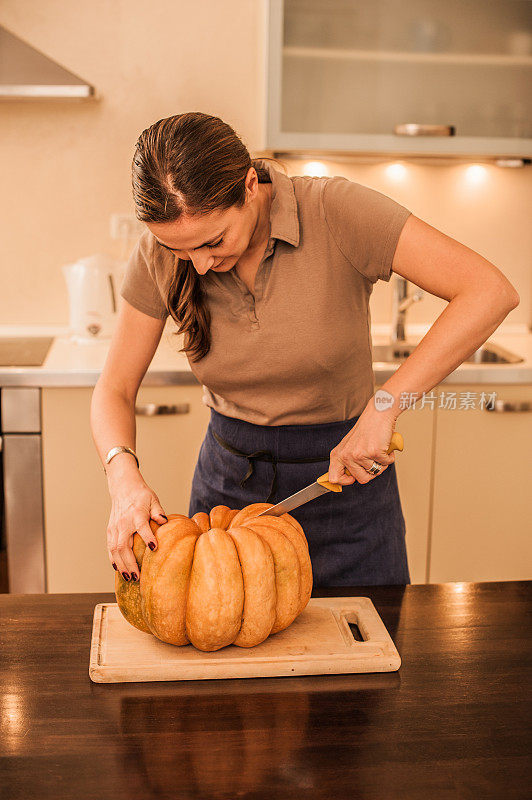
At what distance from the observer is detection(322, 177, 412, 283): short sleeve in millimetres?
1178

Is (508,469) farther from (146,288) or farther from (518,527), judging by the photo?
(146,288)

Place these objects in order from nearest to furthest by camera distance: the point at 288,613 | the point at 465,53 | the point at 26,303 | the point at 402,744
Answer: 1. the point at 402,744
2. the point at 288,613
3. the point at 465,53
4. the point at 26,303

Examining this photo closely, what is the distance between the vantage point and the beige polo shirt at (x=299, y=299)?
1227 mm

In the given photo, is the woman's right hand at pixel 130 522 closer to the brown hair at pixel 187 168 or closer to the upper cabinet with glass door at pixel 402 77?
the brown hair at pixel 187 168

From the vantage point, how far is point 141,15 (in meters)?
2.50

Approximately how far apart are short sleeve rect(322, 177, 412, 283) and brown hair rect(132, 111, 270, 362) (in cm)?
19

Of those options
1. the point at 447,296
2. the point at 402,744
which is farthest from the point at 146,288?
the point at 402,744

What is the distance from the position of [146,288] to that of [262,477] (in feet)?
1.24

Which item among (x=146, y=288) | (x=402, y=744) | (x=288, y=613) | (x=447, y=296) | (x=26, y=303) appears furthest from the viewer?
(x=26, y=303)

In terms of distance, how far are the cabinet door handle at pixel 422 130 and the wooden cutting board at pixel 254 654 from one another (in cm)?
169

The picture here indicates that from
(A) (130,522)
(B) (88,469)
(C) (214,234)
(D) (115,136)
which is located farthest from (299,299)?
(D) (115,136)

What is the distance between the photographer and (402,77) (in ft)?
7.79

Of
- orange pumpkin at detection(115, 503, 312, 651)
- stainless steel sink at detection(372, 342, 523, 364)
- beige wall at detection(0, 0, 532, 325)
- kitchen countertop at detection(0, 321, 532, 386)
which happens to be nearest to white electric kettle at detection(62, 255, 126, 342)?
kitchen countertop at detection(0, 321, 532, 386)

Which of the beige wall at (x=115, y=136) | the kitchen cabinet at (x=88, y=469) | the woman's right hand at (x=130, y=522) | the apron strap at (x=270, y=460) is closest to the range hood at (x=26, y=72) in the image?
the beige wall at (x=115, y=136)
